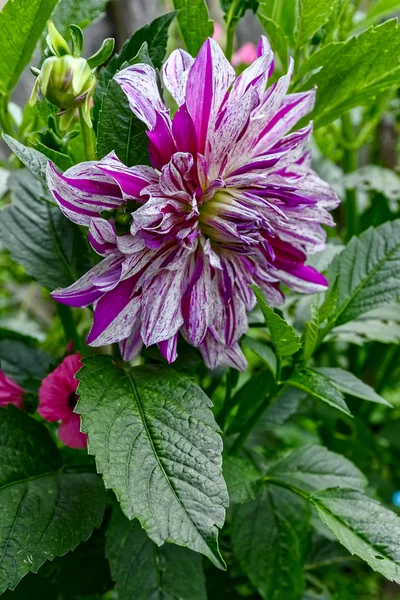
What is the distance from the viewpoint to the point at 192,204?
403mm

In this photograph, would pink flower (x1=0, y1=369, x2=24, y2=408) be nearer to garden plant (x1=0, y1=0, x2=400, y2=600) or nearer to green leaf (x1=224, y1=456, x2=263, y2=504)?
garden plant (x1=0, y1=0, x2=400, y2=600)

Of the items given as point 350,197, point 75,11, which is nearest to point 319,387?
point 75,11

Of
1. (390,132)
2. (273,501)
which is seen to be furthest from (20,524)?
(390,132)

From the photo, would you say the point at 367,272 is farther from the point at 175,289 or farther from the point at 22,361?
the point at 22,361

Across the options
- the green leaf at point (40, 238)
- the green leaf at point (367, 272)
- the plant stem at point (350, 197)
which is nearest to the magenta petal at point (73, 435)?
the green leaf at point (40, 238)

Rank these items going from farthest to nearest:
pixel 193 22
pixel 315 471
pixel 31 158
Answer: pixel 315 471 → pixel 193 22 → pixel 31 158

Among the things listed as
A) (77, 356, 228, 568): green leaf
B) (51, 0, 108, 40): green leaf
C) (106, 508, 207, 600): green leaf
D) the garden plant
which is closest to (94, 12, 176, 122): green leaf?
the garden plant

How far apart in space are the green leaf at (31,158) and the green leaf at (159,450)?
132 mm

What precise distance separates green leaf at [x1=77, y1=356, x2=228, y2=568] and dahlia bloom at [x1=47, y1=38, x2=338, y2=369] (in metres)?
0.03

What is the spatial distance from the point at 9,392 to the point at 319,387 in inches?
10.3

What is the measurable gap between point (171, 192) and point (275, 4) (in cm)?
27

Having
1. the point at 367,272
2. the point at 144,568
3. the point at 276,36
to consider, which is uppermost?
the point at 276,36

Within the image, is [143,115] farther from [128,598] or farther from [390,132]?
[390,132]

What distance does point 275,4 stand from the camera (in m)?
0.56
